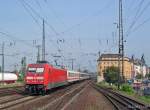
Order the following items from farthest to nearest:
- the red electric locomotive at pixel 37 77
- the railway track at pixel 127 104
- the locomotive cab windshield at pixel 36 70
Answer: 1. the locomotive cab windshield at pixel 36 70
2. the red electric locomotive at pixel 37 77
3. the railway track at pixel 127 104

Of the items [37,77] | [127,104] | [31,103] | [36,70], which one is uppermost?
[36,70]

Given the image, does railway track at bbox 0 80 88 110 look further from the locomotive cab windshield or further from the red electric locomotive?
the locomotive cab windshield

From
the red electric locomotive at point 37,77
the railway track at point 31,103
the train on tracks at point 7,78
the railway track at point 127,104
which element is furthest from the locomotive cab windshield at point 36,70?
the train on tracks at point 7,78

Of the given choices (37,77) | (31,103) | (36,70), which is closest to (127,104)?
(31,103)

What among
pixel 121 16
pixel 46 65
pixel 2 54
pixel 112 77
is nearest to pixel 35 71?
pixel 46 65

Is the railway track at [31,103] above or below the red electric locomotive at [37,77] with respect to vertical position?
below

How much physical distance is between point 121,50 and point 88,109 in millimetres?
33643

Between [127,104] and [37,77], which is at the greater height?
[37,77]

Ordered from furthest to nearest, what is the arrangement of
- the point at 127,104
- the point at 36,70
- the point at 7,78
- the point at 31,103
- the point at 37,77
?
the point at 7,78
the point at 36,70
the point at 37,77
the point at 127,104
the point at 31,103

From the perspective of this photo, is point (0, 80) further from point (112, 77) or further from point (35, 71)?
point (35, 71)

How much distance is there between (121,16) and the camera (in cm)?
6153

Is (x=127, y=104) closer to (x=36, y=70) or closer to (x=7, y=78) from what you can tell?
(x=36, y=70)

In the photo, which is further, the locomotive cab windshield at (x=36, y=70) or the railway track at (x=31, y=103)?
the locomotive cab windshield at (x=36, y=70)

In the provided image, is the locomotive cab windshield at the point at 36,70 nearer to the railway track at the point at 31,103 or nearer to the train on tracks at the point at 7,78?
the railway track at the point at 31,103
